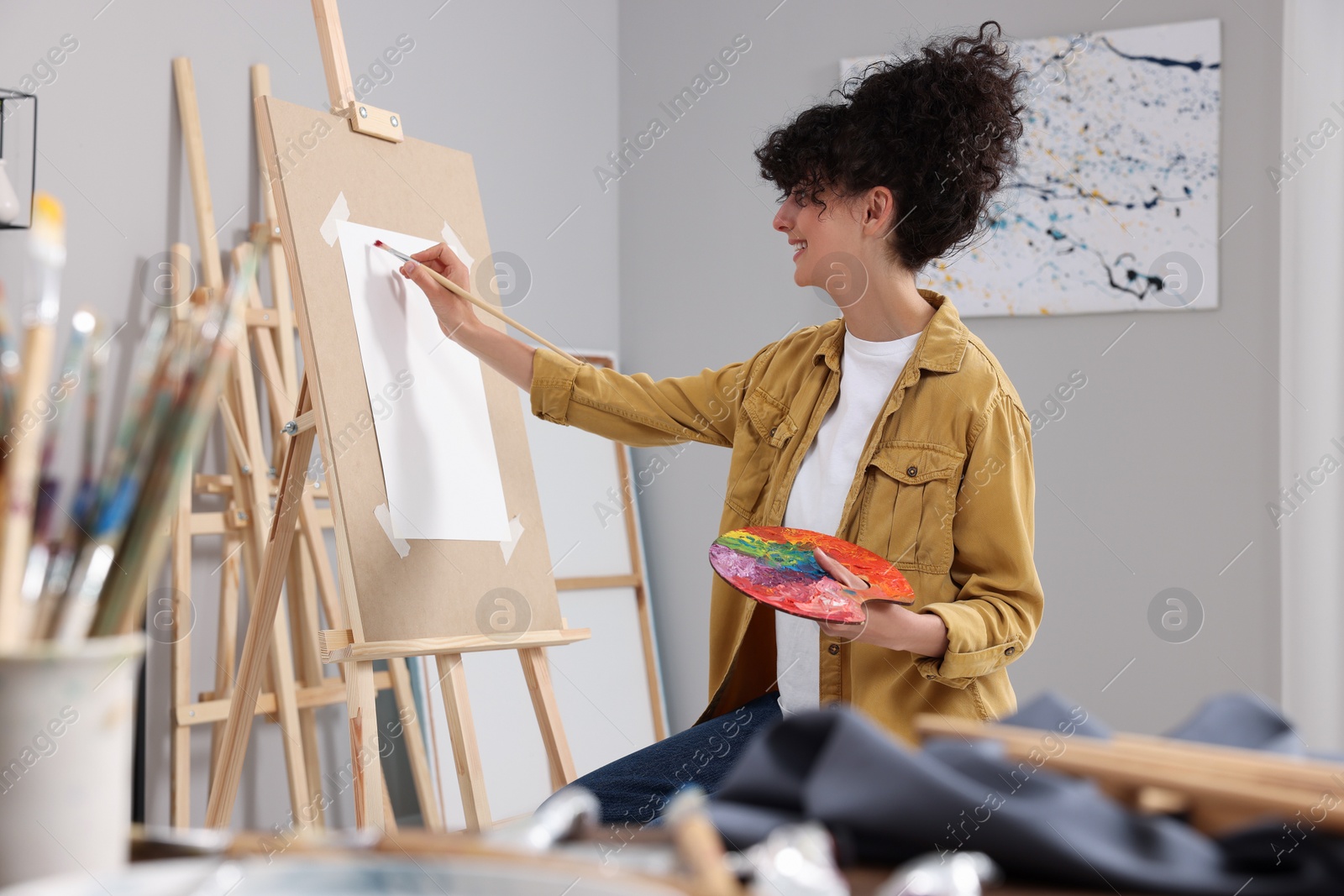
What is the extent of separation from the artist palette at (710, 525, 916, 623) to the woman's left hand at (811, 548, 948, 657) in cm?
1

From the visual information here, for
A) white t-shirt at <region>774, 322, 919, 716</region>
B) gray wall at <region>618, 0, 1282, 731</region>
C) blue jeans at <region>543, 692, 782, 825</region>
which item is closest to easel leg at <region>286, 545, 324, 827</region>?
blue jeans at <region>543, 692, 782, 825</region>

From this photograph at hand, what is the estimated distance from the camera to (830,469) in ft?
5.55

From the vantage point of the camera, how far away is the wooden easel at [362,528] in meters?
1.53

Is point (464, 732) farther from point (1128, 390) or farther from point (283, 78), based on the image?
point (1128, 390)

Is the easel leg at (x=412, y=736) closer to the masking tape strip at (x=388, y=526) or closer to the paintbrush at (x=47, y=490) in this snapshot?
the masking tape strip at (x=388, y=526)

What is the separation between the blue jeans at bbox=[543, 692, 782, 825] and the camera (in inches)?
55.5

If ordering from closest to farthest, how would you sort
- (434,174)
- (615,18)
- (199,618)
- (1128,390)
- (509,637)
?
(509,637)
(434,174)
(199,618)
(1128,390)
(615,18)

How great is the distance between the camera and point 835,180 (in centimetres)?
174

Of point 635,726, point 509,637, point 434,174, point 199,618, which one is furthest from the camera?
point 635,726

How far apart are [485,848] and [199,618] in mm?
1930

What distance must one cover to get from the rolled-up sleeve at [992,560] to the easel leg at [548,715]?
595 mm

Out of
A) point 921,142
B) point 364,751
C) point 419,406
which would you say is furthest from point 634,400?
point 364,751

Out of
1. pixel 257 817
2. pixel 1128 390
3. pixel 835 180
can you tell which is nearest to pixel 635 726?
pixel 257 817

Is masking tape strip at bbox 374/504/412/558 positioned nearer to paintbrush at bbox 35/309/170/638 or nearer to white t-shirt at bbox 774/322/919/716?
white t-shirt at bbox 774/322/919/716
